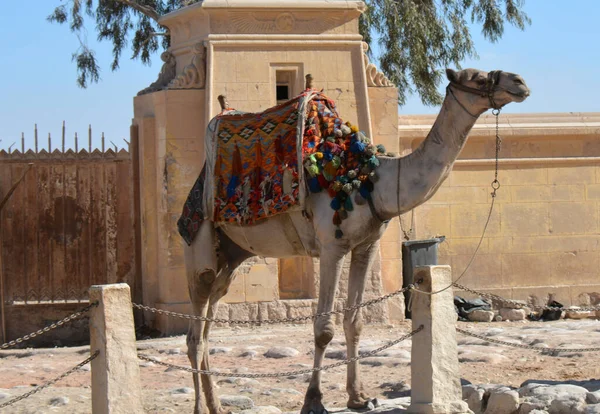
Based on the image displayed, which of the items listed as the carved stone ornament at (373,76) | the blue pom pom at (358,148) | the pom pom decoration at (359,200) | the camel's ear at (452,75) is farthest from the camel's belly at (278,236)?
the carved stone ornament at (373,76)

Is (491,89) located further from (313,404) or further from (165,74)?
(165,74)

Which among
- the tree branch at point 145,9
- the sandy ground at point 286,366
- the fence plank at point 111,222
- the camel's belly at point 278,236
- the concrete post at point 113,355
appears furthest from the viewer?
the tree branch at point 145,9

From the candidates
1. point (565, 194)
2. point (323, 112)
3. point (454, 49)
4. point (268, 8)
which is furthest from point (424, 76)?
point (323, 112)

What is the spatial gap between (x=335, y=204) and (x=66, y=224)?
238 inches

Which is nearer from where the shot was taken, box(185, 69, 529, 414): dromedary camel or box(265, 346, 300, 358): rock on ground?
box(185, 69, 529, 414): dromedary camel

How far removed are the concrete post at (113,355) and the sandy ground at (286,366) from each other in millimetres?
1952

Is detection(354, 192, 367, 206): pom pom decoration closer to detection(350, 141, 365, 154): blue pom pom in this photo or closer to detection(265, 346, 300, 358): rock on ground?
detection(350, 141, 365, 154): blue pom pom

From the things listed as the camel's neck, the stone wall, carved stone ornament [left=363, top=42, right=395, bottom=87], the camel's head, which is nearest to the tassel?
the camel's neck

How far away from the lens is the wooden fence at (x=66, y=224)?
13.2m

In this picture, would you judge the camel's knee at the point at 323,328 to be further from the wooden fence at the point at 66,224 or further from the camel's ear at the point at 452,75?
the wooden fence at the point at 66,224

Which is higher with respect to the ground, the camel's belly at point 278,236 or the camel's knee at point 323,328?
the camel's belly at point 278,236

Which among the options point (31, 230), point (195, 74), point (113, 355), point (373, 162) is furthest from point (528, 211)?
point (113, 355)

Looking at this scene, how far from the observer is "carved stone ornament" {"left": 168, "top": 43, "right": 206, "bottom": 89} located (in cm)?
1271

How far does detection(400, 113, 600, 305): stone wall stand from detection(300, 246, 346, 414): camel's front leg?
6.37 meters
